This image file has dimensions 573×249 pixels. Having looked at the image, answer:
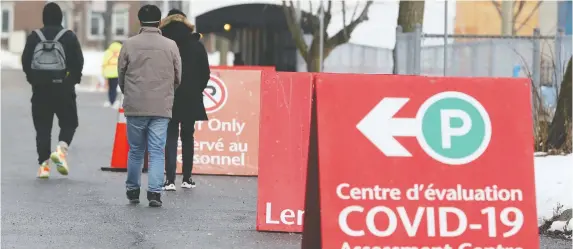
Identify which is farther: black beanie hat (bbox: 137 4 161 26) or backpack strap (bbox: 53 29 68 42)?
backpack strap (bbox: 53 29 68 42)

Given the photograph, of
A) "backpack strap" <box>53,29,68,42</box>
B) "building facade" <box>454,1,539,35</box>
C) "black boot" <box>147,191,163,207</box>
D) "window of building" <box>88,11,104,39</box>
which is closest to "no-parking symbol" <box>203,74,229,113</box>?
"backpack strap" <box>53,29,68,42</box>

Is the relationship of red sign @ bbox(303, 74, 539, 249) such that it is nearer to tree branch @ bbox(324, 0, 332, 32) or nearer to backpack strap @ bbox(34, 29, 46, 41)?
backpack strap @ bbox(34, 29, 46, 41)

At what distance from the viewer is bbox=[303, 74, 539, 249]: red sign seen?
22.1 ft

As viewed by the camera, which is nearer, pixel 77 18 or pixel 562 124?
pixel 562 124

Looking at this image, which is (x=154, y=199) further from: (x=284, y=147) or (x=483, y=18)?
(x=483, y=18)

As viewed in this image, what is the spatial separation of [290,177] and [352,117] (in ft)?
7.46

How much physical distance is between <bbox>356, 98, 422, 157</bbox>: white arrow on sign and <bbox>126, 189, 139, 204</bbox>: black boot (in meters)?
4.38

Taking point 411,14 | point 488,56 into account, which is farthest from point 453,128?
point 411,14

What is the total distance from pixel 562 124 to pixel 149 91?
4.21m

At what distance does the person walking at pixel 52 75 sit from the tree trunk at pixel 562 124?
15.1 ft

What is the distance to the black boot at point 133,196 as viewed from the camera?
10.9 m

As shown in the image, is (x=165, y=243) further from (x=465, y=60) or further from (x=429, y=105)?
(x=465, y=60)

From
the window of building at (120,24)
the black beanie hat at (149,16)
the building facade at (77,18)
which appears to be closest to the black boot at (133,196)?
the black beanie hat at (149,16)

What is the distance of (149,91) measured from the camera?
10578 millimetres
